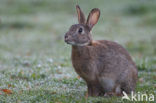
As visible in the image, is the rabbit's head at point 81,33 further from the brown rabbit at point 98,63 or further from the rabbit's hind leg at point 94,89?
the rabbit's hind leg at point 94,89

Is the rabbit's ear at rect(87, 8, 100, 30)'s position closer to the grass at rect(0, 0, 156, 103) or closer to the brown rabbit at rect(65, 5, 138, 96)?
the brown rabbit at rect(65, 5, 138, 96)

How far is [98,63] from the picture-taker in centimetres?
806

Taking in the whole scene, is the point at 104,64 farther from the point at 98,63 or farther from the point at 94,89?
the point at 94,89

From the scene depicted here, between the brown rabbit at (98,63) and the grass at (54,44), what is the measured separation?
353mm

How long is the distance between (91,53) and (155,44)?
11.4 meters

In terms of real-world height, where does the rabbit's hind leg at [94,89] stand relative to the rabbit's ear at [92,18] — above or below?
below

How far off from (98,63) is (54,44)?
11.1 meters

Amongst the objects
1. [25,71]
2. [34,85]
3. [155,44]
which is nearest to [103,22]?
[155,44]

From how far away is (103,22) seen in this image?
25.1 metres

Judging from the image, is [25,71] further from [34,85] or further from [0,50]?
[0,50]

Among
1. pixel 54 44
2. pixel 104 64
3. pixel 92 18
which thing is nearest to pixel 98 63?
pixel 104 64

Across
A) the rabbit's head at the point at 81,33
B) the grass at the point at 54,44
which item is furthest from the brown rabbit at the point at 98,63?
the grass at the point at 54,44

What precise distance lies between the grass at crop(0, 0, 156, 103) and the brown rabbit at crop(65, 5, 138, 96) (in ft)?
1.16

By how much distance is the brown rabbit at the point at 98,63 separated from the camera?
7.89 meters
